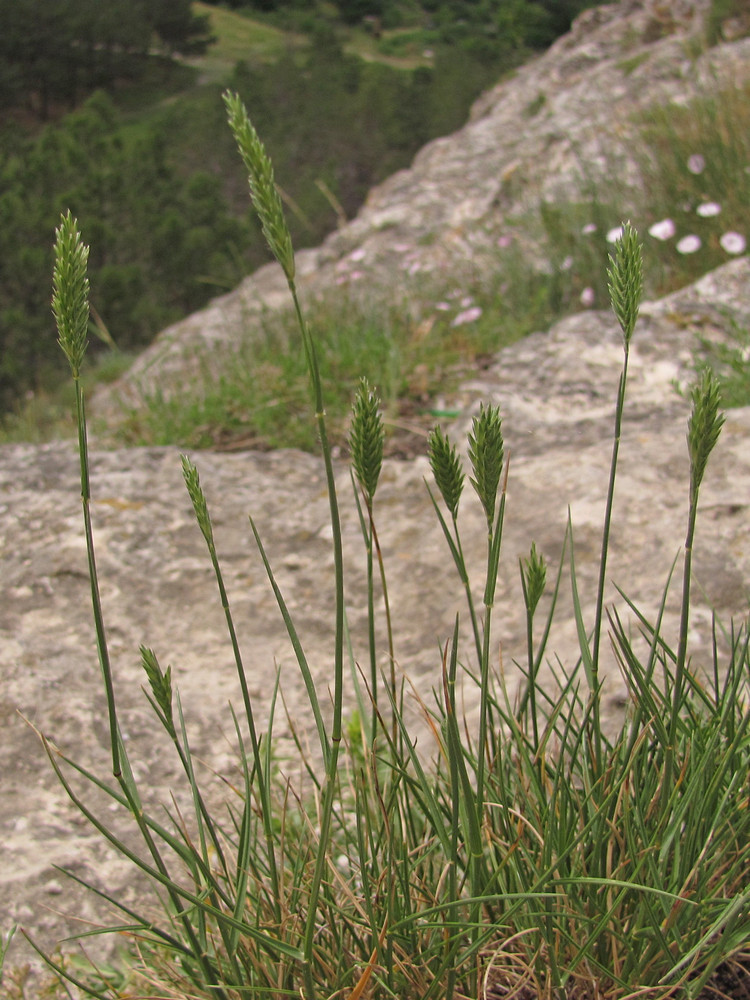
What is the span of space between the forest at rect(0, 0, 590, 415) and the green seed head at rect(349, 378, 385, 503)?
273 centimetres

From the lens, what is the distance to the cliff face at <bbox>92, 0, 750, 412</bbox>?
15.9ft

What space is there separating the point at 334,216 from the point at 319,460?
53.4ft

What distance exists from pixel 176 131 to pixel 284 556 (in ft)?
72.0

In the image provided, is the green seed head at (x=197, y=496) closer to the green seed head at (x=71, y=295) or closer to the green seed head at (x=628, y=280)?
the green seed head at (x=71, y=295)

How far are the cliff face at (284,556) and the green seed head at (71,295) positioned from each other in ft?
2.11

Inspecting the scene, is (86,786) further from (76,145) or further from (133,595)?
(76,145)

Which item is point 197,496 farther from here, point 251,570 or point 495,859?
point 251,570

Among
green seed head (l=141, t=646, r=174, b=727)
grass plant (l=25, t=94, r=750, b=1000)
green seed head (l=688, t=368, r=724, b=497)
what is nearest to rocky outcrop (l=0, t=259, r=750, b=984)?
grass plant (l=25, t=94, r=750, b=1000)

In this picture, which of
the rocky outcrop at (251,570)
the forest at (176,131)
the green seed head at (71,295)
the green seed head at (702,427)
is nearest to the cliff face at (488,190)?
the forest at (176,131)

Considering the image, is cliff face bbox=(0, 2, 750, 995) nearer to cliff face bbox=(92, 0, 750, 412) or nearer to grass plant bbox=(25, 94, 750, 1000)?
grass plant bbox=(25, 94, 750, 1000)

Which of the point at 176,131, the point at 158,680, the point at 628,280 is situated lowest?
the point at 158,680

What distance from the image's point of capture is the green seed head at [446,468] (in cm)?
62

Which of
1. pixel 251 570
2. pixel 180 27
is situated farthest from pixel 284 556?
pixel 180 27

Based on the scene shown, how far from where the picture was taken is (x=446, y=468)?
63 cm
